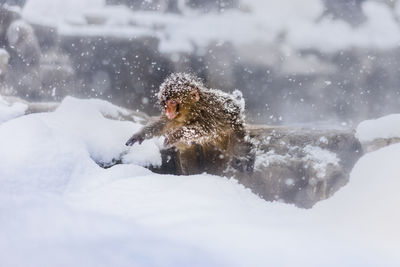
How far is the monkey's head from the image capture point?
4.52ft

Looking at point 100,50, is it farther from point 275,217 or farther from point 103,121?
point 275,217

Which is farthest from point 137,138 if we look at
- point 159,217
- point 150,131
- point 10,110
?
point 10,110

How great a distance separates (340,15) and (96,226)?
216 cm

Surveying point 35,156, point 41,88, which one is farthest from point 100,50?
point 35,156

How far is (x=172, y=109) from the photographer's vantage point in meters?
1.37

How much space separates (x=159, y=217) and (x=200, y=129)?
2.22ft

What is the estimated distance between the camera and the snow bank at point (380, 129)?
153 centimetres

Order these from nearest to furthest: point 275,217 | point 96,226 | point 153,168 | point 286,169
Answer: point 96,226 → point 275,217 → point 286,169 → point 153,168

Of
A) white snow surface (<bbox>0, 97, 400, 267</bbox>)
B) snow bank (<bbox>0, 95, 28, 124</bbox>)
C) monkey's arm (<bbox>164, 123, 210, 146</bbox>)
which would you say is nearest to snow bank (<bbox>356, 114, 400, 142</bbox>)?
white snow surface (<bbox>0, 97, 400, 267</bbox>)

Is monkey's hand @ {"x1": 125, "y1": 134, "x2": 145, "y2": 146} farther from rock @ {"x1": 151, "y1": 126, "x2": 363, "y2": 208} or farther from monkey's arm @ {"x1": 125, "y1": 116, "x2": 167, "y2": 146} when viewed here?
rock @ {"x1": 151, "y1": 126, "x2": 363, "y2": 208}

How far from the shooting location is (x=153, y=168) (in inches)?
59.0

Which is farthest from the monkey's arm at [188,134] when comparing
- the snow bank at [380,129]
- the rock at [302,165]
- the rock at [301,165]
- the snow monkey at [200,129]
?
the snow bank at [380,129]

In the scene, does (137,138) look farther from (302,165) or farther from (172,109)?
(302,165)

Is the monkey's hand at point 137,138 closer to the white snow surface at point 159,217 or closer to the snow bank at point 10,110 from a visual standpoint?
the white snow surface at point 159,217
